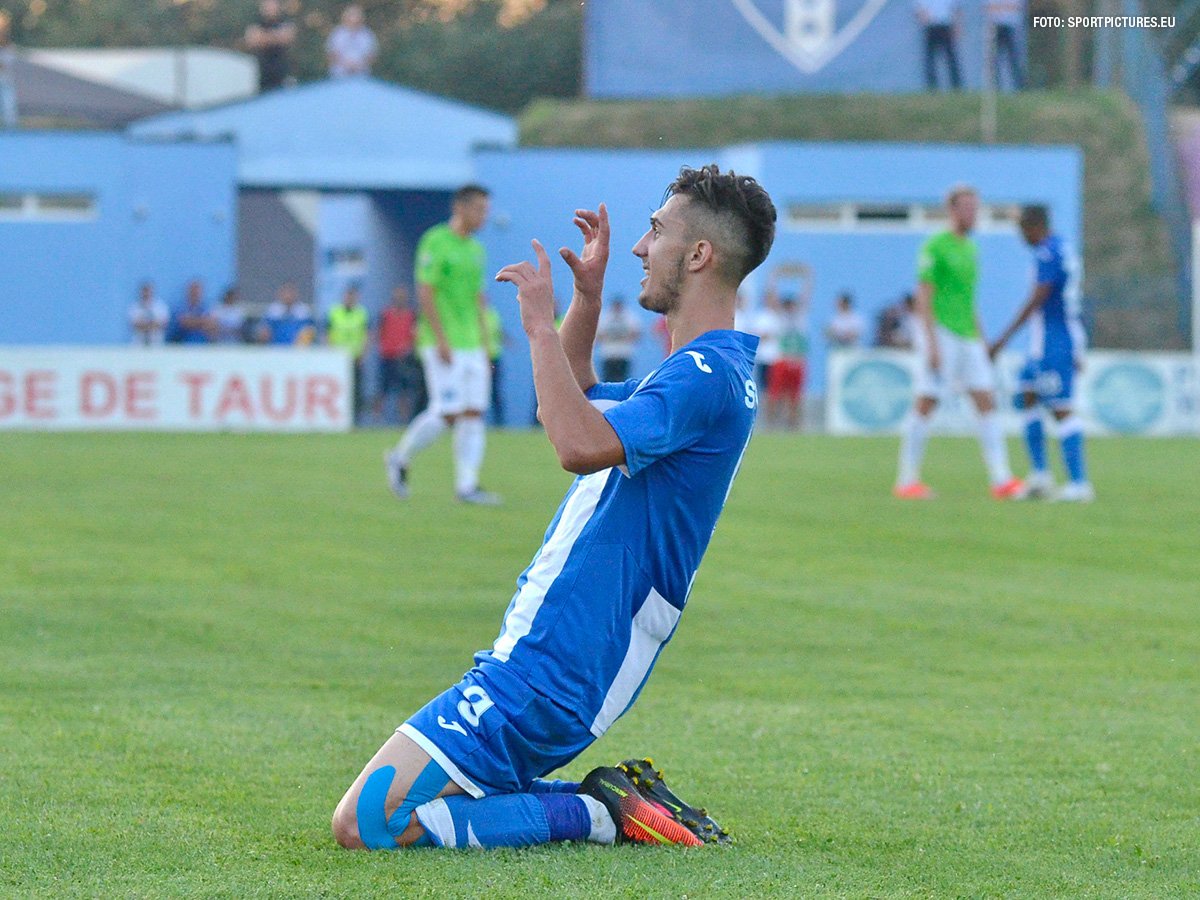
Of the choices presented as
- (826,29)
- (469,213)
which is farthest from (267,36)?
(469,213)

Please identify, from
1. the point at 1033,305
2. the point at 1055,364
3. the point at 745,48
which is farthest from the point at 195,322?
the point at 1033,305

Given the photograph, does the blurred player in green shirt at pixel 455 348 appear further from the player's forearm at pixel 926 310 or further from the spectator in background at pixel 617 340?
the spectator in background at pixel 617 340

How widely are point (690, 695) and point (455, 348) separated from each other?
7.73m

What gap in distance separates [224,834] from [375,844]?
0.44 m

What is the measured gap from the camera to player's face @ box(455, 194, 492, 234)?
532 inches

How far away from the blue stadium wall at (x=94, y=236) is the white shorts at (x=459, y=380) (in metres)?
19.0

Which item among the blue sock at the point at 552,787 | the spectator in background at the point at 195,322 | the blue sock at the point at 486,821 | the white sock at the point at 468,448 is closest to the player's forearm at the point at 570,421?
the blue sock at the point at 486,821

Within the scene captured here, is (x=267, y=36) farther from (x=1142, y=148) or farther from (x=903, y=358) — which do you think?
(x=1142, y=148)

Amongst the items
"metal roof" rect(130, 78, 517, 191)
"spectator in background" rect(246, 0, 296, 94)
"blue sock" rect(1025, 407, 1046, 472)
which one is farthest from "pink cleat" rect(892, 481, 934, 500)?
"spectator in background" rect(246, 0, 296, 94)

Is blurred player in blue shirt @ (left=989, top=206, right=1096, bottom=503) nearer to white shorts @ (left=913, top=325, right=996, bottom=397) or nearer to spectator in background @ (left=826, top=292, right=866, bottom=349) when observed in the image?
white shorts @ (left=913, top=325, right=996, bottom=397)

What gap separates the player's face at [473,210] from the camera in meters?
13.5

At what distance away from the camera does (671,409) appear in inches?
166

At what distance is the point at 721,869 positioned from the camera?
4.34 m

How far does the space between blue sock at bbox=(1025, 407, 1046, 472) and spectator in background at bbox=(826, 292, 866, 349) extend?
14385 millimetres
